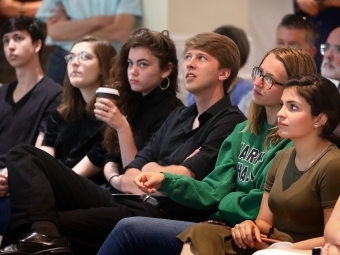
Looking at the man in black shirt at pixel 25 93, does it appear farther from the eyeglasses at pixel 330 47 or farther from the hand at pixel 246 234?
the hand at pixel 246 234

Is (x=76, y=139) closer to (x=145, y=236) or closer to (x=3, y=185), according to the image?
(x=3, y=185)

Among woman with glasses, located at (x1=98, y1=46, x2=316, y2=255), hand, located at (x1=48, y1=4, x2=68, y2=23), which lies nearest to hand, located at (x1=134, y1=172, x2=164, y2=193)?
woman with glasses, located at (x1=98, y1=46, x2=316, y2=255)

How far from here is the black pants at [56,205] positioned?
9.39 feet

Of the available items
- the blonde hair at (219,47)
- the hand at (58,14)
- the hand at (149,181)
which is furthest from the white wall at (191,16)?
the hand at (149,181)

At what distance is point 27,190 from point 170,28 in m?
1.99

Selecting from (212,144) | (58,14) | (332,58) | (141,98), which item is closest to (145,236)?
(212,144)

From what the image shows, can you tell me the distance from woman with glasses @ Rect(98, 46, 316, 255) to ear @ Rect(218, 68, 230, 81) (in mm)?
325

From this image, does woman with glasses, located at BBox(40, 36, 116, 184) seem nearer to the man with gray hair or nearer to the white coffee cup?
the white coffee cup

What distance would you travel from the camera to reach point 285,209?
234 centimetres

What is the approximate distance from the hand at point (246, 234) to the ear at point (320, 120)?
1.22 ft

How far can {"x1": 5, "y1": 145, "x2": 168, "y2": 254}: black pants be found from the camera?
113 inches

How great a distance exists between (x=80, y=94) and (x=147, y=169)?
841 mm

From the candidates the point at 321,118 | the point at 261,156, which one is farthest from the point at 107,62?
the point at 321,118

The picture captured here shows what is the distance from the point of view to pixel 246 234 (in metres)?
2.36
